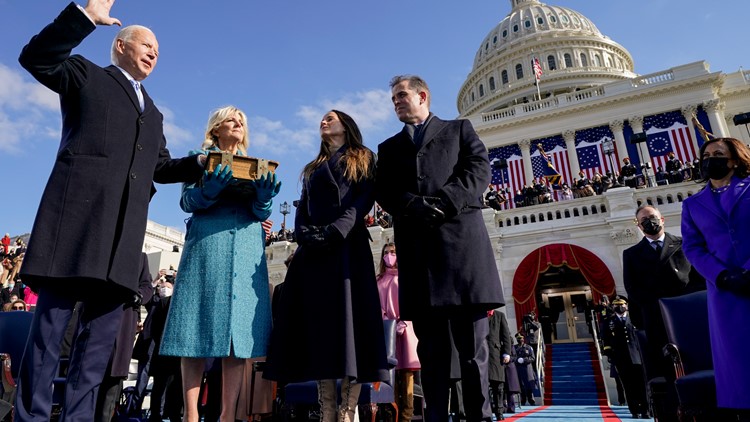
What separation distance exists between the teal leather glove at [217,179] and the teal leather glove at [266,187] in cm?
18

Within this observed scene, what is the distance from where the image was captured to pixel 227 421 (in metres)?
2.39

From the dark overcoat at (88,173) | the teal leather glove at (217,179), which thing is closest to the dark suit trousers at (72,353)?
the dark overcoat at (88,173)

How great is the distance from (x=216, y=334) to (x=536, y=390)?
10.5 m

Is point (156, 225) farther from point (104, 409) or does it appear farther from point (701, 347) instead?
point (701, 347)

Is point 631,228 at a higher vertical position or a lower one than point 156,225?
lower

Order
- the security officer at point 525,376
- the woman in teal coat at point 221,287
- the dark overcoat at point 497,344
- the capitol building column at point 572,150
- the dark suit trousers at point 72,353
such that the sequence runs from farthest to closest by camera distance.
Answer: the capitol building column at point 572,150
the security officer at point 525,376
the dark overcoat at point 497,344
the woman in teal coat at point 221,287
the dark suit trousers at point 72,353

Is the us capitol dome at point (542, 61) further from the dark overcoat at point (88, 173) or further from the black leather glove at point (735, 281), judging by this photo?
the dark overcoat at point (88, 173)

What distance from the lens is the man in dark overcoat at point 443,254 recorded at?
8.05 feet

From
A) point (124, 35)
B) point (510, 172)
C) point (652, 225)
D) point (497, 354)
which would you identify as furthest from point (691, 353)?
point (510, 172)

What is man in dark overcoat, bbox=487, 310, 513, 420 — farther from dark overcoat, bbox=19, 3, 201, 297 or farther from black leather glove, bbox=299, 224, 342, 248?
dark overcoat, bbox=19, 3, 201, 297

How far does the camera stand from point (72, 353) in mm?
2094

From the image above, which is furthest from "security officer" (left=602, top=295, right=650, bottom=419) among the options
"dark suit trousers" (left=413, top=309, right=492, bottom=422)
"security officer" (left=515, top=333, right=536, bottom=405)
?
"dark suit trousers" (left=413, top=309, right=492, bottom=422)

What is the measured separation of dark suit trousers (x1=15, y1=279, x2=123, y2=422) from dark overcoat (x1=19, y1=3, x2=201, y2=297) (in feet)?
0.36

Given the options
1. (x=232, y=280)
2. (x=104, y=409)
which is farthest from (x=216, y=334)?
(x=104, y=409)
